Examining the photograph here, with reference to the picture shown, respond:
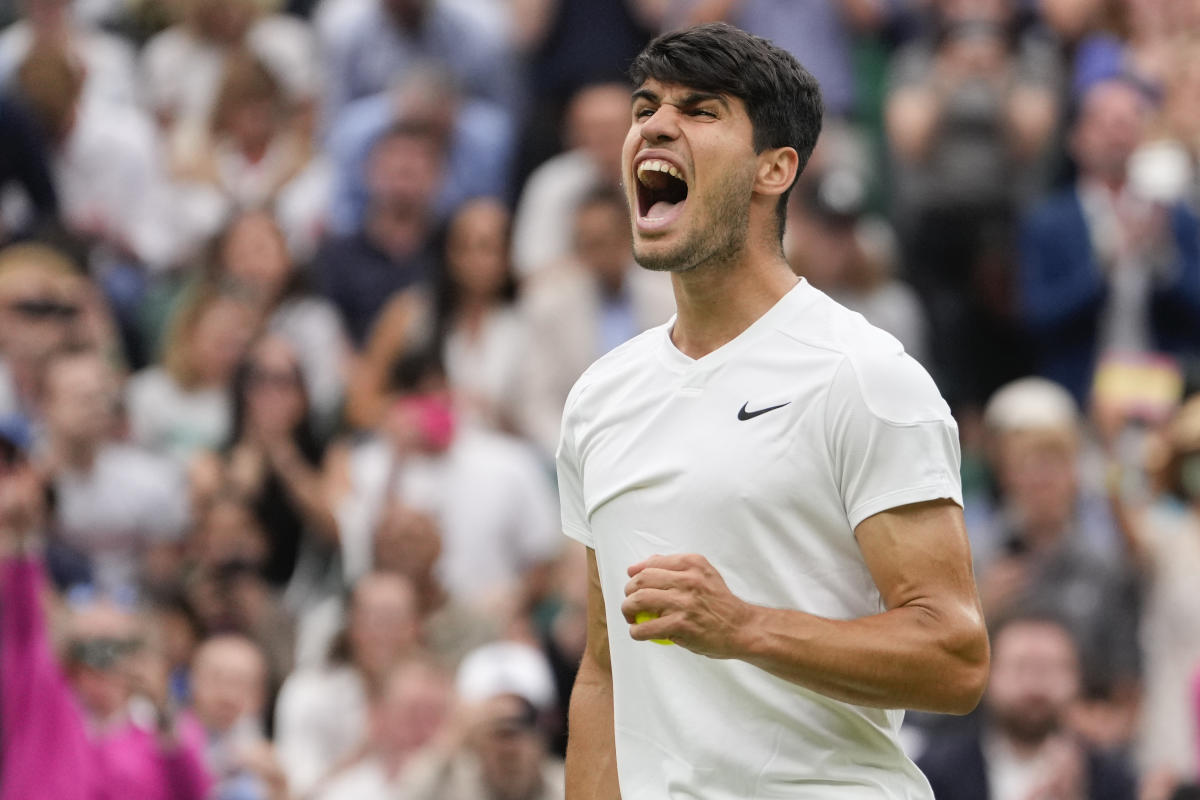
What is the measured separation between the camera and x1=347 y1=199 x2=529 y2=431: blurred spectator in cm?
840

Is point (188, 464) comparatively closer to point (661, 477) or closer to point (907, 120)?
point (907, 120)

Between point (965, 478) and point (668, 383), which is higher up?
point (668, 383)

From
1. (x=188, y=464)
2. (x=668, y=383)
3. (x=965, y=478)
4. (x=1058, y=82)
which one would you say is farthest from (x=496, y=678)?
(x=1058, y=82)

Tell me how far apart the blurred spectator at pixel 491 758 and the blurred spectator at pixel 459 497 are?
111 centimetres

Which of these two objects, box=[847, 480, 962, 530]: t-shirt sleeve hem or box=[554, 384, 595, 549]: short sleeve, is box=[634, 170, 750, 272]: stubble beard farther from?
box=[847, 480, 962, 530]: t-shirt sleeve hem

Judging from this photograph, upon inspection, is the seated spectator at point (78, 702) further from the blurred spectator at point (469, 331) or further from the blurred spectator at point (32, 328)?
the blurred spectator at point (469, 331)

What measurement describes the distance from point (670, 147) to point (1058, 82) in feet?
22.0

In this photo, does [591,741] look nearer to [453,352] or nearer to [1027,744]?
[1027,744]

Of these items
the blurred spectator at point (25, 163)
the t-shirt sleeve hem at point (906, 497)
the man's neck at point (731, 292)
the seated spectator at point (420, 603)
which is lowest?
the seated spectator at point (420, 603)

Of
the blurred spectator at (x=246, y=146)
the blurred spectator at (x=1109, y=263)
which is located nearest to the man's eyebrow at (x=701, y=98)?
the blurred spectator at (x=1109, y=263)

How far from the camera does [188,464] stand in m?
7.93

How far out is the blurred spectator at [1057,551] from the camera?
6.97 meters

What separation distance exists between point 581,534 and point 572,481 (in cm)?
9

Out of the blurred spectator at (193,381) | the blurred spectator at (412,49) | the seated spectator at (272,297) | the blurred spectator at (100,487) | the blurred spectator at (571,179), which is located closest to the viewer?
the blurred spectator at (100,487)
